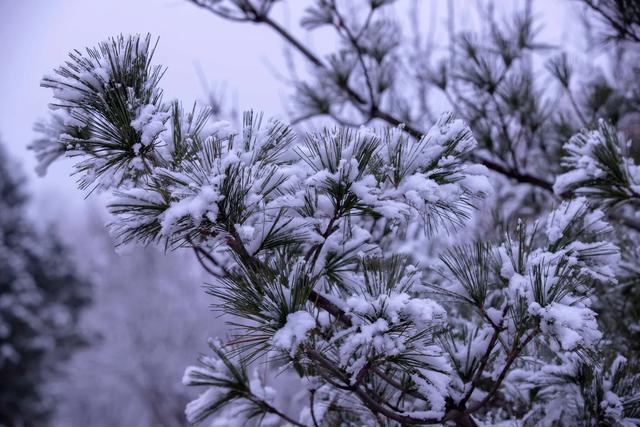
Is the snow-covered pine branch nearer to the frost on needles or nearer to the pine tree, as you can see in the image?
the frost on needles

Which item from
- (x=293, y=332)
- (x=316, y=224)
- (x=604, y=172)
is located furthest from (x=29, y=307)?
(x=604, y=172)

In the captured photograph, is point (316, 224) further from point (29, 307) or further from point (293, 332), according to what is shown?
point (29, 307)

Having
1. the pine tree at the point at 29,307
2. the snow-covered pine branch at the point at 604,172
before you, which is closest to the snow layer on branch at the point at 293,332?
the snow-covered pine branch at the point at 604,172

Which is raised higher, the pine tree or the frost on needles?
the pine tree

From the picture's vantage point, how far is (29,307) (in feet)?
36.5

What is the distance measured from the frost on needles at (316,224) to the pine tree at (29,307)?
Result: 34.5 ft

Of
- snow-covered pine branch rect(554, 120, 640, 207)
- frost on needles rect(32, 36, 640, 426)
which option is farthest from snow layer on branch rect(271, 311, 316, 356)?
snow-covered pine branch rect(554, 120, 640, 207)

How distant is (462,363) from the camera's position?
4.68ft

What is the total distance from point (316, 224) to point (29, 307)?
11.8 meters

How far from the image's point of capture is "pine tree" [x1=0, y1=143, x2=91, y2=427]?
10.4 metres

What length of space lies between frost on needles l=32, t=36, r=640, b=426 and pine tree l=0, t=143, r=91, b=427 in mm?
10503

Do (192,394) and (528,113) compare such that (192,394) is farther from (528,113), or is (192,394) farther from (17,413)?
(528,113)

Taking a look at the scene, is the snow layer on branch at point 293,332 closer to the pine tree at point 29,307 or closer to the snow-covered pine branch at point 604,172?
the snow-covered pine branch at point 604,172

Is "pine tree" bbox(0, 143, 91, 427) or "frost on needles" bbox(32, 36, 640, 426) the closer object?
"frost on needles" bbox(32, 36, 640, 426)
